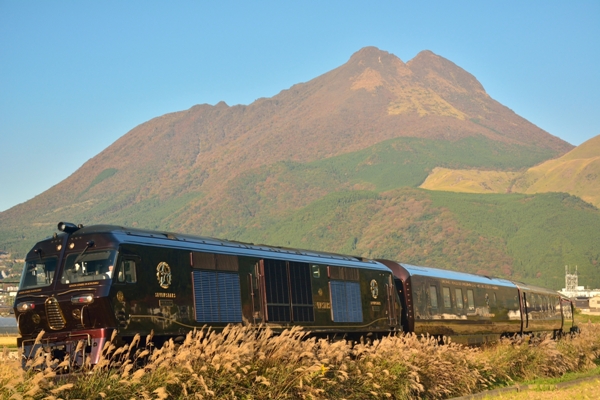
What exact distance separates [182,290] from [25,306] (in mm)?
3330

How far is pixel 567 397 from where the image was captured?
19.1m

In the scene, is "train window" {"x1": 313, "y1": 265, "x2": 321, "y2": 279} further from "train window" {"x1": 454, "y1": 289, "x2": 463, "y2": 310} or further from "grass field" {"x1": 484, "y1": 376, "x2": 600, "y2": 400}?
"train window" {"x1": 454, "y1": 289, "x2": 463, "y2": 310}

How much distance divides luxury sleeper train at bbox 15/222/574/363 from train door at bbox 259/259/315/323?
0.09 feet

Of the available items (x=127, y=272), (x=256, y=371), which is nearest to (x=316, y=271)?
(x=127, y=272)

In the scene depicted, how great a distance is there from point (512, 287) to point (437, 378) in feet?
70.7


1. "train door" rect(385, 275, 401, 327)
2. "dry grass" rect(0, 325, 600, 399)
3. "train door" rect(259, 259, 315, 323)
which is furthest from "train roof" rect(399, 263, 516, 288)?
"train door" rect(259, 259, 315, 323)

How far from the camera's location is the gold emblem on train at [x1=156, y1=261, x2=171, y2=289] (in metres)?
18.7

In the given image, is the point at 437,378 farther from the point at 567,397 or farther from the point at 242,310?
the point at 242,310

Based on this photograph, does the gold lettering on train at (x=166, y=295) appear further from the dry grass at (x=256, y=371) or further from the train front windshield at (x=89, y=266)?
the train front windshield at (x=89, y=266)

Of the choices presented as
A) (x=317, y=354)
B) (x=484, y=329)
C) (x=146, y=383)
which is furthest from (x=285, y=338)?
(x=484, y=329)

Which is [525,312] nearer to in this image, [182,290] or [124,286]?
[182,290]

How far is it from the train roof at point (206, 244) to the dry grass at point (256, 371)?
2.23m

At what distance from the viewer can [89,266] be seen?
1805 cm

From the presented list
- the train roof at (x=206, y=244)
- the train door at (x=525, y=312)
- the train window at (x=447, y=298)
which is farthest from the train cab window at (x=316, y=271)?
the train door at (x=525, y=312)
